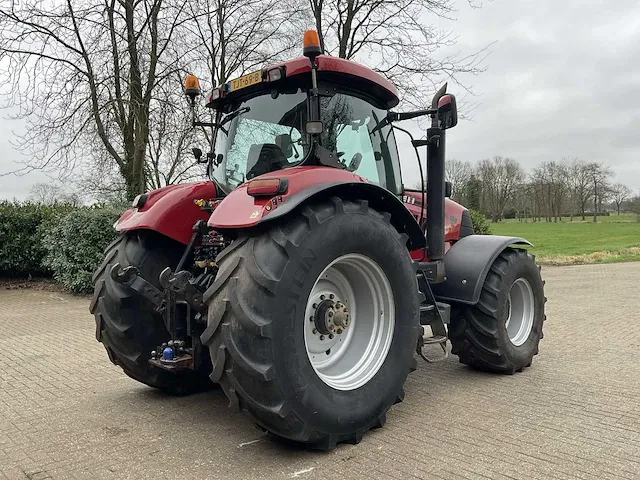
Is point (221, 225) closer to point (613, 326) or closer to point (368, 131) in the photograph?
point (368, 131)

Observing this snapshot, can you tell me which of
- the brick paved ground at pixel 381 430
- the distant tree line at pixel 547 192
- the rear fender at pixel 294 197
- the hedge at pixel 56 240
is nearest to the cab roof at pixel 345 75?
the rear fender at pixel 294 197

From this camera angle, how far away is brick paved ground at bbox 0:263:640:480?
3039 mm

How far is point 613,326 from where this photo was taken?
7.32 metres

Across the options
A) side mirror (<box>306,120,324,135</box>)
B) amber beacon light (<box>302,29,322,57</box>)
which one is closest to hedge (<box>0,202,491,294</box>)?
side mirror (<box>306,120,324,135</box>)

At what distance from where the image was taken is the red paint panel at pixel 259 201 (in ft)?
9.96

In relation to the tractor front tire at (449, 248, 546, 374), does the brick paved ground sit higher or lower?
lower

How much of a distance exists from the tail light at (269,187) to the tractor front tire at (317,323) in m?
0.20

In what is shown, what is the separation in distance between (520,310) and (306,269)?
3.05 m

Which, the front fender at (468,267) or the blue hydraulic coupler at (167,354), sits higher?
the front fender at (468,267)

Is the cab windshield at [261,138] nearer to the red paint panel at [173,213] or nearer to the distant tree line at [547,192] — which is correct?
the red paint panel at [173,213]

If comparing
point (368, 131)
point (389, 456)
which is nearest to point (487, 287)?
point (368, 131)

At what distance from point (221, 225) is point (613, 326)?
6267 mm

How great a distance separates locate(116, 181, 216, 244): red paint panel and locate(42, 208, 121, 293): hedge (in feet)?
24.2

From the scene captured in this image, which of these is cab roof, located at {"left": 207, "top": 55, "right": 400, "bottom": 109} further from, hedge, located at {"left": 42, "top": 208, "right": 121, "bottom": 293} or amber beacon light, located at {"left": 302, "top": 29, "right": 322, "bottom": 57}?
hedge, located at {"left": 42, "top": 208, "right": 121, "bottom": 293}
